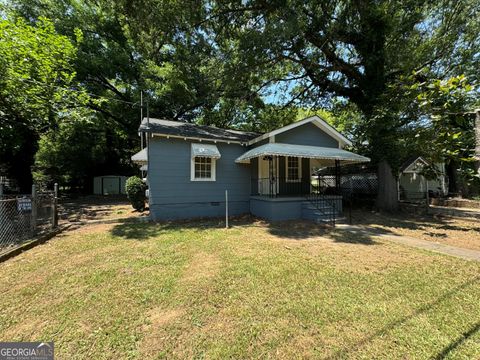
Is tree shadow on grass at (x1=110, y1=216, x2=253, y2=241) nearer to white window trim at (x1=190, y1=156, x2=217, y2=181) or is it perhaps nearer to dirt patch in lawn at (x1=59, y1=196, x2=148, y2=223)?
dirt patch in lawn at (x1=59, y1=196, x2=148, y2=223)

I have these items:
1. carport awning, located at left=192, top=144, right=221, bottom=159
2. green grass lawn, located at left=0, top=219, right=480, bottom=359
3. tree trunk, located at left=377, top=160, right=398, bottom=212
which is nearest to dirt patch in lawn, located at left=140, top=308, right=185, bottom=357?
green grass lawn, located at left=0, top=219, right=480, bottom=359

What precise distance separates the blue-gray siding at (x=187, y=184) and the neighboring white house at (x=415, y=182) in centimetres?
1448

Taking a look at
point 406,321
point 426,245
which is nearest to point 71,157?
point 406,321

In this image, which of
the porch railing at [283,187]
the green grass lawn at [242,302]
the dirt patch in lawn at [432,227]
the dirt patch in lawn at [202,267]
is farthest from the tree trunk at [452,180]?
the dirt patch in lawn at [202,267]

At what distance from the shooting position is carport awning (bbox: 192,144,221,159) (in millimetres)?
9891

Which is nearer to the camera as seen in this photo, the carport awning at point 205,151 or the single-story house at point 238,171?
the single-story house at point 238,171

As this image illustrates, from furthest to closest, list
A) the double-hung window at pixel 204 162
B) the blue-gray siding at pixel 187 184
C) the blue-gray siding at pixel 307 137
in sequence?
the blue-gray siding at pixel 307 137 → the double-hung window at pixel 204 162 → the blue-gray siding at pixel 187 184

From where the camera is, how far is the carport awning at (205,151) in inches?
389

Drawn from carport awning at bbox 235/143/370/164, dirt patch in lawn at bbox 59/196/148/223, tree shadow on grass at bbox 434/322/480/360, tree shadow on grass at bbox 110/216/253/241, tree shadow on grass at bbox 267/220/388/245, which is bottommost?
tree shadow on grass at bbox 434/322/480/360

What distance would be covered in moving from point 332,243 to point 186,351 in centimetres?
526

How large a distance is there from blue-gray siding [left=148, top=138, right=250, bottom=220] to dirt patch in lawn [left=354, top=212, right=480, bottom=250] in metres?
5.63

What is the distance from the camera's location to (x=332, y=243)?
262 inches

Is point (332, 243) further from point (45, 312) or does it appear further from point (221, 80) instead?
point (221, 80)

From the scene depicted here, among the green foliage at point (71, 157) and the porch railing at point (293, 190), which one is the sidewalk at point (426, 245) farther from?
the green foliage at point (71, 157)
